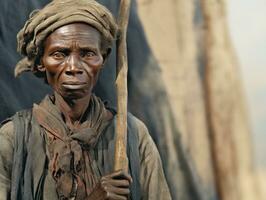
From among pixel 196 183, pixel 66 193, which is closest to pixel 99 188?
pixel 66 193

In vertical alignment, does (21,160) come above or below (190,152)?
below

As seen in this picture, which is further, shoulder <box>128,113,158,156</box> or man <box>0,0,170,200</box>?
shoulder <box>128,113,158,156</box>

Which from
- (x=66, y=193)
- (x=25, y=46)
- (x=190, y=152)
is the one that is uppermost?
(x=190, y=152)

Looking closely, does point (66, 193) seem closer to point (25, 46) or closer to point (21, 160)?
point (21, 160)

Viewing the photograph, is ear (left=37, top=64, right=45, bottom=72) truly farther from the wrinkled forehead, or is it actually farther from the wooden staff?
the wooden staff

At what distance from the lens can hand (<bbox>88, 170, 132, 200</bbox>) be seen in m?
2.44

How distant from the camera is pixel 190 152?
441 centimetres

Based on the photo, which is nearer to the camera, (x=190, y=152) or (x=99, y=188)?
(x=99, y=188)

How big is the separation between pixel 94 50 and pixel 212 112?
80.4 inches

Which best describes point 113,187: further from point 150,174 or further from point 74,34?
point 74,34

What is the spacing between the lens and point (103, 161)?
2.54m

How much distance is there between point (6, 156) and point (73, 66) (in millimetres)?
256

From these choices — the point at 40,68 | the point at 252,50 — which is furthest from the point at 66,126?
the point at 252,50

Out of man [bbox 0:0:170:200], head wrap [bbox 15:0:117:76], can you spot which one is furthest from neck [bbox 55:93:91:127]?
head wrap [bbox 15:0:117:76]
